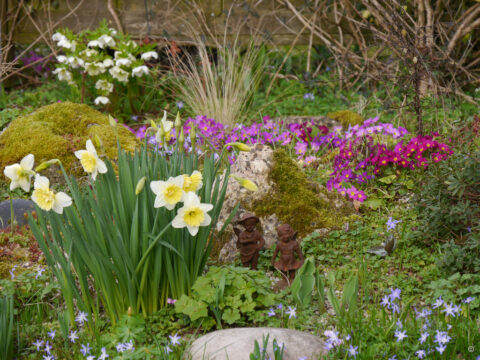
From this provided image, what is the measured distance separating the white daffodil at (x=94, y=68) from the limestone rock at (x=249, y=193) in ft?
8.95

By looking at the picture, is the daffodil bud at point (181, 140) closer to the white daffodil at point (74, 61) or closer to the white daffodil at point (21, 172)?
the white daffodil at point (21, 172)

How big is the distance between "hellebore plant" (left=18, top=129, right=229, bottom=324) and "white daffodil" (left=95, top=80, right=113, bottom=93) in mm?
3413

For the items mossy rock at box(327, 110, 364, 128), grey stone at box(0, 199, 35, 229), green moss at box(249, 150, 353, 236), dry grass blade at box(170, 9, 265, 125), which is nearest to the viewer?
green moss at box(249, 150, 353, 236)

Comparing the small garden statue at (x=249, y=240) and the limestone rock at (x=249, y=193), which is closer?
the small garden statue at (x=249, y=240)

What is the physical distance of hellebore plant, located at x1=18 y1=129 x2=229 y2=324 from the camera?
7.80 ft

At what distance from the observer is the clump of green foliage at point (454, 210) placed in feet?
9.31

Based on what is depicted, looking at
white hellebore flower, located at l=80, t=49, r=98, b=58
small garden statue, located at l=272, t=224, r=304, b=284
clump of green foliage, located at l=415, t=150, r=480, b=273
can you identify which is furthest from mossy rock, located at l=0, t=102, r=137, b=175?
clump of green foliage, located at l=415, t=150, r=480, b=273

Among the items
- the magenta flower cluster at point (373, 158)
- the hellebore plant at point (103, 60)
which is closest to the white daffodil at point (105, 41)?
the hellebore plant at point (103, 60)

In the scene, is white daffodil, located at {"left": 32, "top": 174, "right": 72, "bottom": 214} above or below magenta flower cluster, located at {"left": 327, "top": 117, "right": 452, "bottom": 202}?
above

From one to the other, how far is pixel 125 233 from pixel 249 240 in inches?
27.7

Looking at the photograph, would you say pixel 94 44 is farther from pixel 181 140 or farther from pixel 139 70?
pixel 181 140

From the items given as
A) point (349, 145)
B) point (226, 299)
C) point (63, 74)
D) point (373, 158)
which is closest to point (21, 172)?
point (226, 299)

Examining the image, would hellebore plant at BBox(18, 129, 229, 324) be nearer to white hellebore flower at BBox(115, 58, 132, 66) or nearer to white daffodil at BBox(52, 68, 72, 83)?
white hellebore flower at BBox(115, 58, 132, 66)

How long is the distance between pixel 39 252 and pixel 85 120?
179 cm
